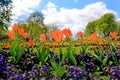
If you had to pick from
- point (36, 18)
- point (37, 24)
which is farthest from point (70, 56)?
point (36, 18)

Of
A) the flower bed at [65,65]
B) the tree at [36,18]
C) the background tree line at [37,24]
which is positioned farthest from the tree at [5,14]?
the flower bed at [65,65]

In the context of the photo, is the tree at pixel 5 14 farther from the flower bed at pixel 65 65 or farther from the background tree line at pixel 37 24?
the flower bed at pixel 65 65

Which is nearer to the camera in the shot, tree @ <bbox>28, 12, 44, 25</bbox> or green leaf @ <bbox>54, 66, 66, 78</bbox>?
green leaf @ <bbox>54, 66, 66, 78</bbox>

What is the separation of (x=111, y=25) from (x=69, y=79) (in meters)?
80.2

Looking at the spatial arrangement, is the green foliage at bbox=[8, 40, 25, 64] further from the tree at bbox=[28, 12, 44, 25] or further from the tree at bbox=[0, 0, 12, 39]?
the tree at bbox=[28, 12, 44, 25]

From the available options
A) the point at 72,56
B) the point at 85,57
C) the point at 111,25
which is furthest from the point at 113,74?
the point at 111,25

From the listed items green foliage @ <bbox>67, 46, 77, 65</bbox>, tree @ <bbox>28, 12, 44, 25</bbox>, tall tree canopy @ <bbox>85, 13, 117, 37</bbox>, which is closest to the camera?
green foliage @ <bbox>67, 46, 77, 65</bbox>

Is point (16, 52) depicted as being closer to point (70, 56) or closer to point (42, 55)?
point (42, 55)

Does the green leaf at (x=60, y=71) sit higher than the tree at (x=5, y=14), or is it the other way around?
the tree at (x=5, y=14)

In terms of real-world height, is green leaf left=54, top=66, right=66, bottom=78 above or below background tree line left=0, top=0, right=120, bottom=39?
below

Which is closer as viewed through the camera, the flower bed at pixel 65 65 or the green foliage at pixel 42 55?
the flower bed at pixel 65 65

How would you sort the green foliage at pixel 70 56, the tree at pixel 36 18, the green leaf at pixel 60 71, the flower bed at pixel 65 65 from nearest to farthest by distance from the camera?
the green leaf at pixel 60 71
the flower bed at pixel 65 65
the green foliage at pixel 70 56
the tree at pixel 36 18

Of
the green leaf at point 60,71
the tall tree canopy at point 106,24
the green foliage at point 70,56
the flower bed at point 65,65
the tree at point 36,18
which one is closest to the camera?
the green leaf at point 60,71

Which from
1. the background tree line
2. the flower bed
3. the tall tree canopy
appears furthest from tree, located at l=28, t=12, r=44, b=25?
the flower bed
